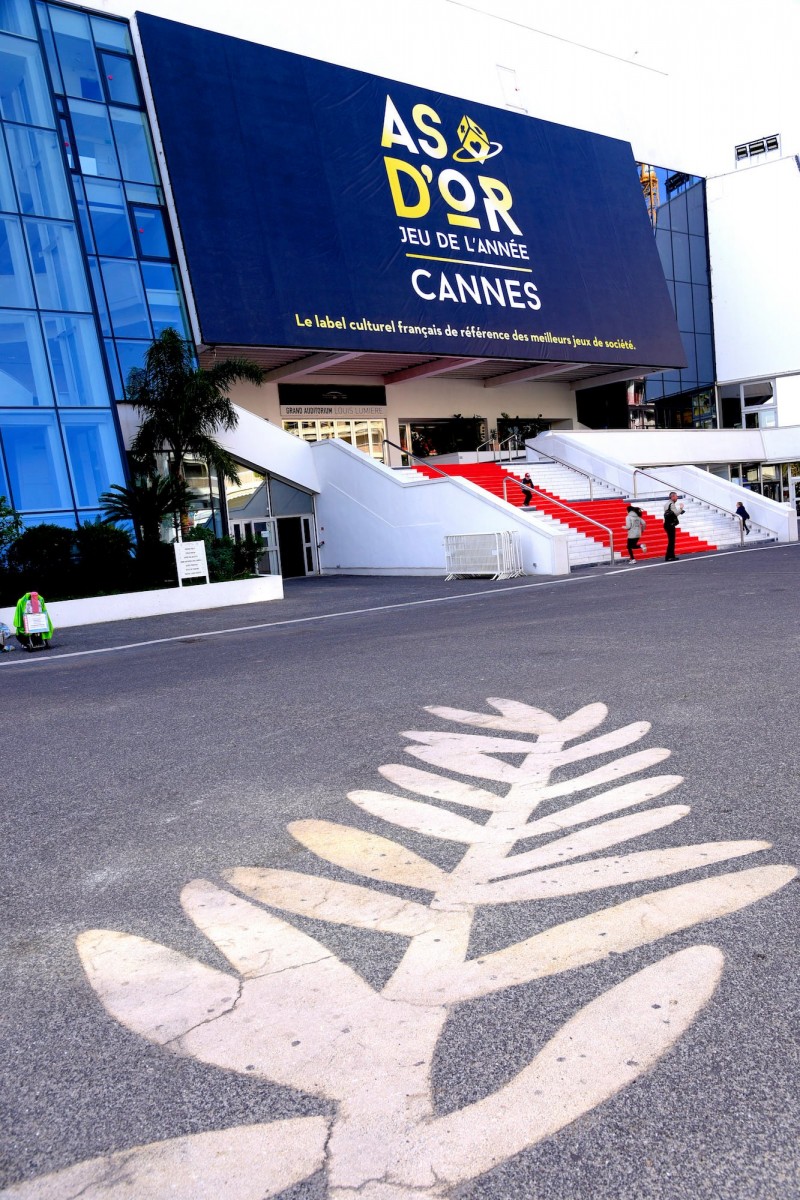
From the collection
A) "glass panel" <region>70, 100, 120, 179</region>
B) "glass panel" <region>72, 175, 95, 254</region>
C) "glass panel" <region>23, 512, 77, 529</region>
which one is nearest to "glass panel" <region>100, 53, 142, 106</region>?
"glass panel" <region>70, 100, 120, 179</region>

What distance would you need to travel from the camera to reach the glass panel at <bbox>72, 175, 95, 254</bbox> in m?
25.8

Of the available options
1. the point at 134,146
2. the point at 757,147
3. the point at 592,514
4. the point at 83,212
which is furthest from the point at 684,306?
the point at 83,212

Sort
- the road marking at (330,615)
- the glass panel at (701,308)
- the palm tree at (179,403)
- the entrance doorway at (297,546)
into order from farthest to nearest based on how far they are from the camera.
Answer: the glass panel at (701,308) < the entrance doorway at (297,546) < the palm tree at (179,403) < the road marking at (330,615)

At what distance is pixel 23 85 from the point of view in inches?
980

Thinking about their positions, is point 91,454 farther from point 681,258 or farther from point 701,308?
point 681,258

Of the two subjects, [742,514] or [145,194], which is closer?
[145,194]

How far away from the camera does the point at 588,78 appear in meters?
41.3

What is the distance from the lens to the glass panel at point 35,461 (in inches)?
867

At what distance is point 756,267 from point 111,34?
31.0 meters

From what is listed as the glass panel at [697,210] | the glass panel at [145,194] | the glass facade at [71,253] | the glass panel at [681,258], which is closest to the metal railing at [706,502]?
the glass facade at [71,253]

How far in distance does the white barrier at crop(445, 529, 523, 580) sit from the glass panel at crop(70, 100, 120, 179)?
15502mm

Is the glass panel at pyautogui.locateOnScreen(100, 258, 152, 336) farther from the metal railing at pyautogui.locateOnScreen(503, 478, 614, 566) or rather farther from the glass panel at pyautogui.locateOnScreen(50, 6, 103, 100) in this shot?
the metal railing at pyautogui.locateOnScreen(503, 478, 614, 566)

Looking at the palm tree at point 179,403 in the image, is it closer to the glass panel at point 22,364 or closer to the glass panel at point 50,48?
the glass panel at point 22,364

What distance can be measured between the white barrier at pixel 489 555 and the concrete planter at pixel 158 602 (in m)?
4.79
